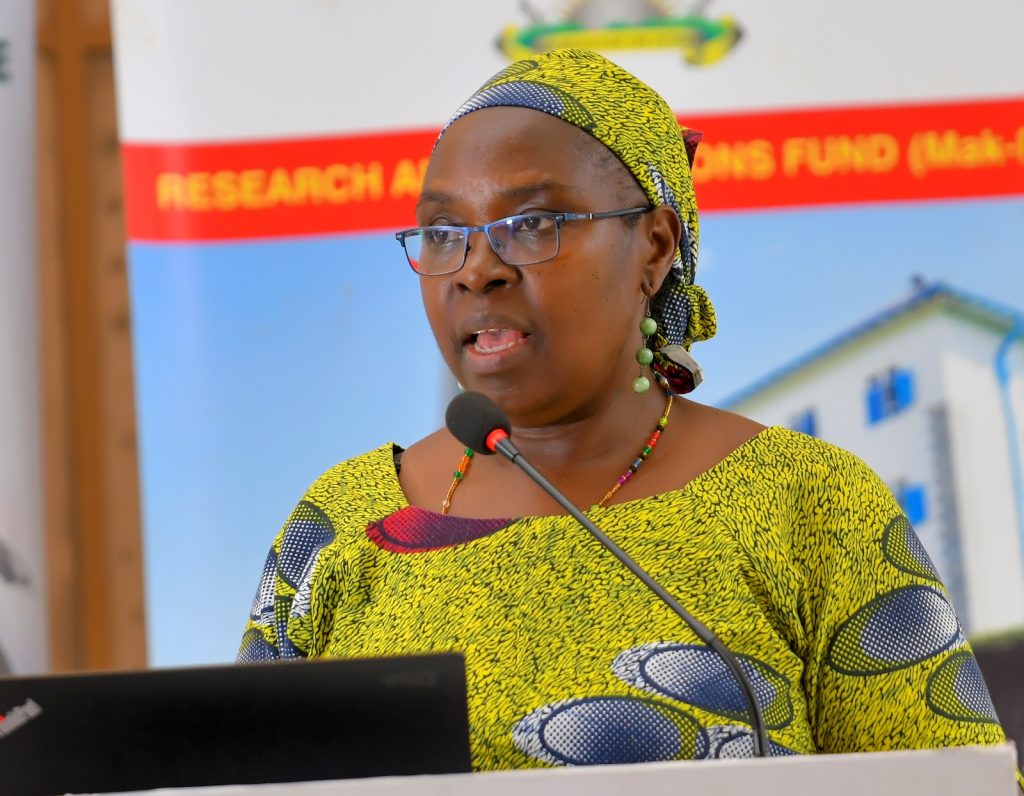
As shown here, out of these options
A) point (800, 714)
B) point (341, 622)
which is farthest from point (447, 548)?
point (800, 714)

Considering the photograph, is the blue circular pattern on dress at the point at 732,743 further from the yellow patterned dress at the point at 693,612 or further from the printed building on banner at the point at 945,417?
the printed building on banner at the point at 945,417

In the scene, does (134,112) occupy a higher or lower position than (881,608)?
higher

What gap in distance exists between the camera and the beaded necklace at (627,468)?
5.32 ft

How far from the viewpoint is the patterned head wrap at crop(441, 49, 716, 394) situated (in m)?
1.60

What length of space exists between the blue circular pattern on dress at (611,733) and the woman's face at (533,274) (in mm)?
359

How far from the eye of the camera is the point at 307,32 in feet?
9.87

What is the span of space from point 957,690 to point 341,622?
0.69 m

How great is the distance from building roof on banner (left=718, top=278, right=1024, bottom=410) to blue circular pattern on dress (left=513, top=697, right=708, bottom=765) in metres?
1.66

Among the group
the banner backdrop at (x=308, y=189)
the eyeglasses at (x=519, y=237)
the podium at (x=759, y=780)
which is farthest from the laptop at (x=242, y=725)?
the banner backdrop at (x=308, y=189)

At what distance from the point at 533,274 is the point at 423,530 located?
1.11ft

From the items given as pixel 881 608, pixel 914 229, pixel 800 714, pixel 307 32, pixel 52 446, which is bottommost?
pixel 52 446

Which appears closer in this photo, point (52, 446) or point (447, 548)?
point (447, 548)

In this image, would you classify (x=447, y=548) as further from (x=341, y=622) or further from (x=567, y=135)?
(x=567, y=135)

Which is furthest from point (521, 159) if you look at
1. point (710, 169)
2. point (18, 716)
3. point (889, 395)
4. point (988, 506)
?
point (988, 506)
